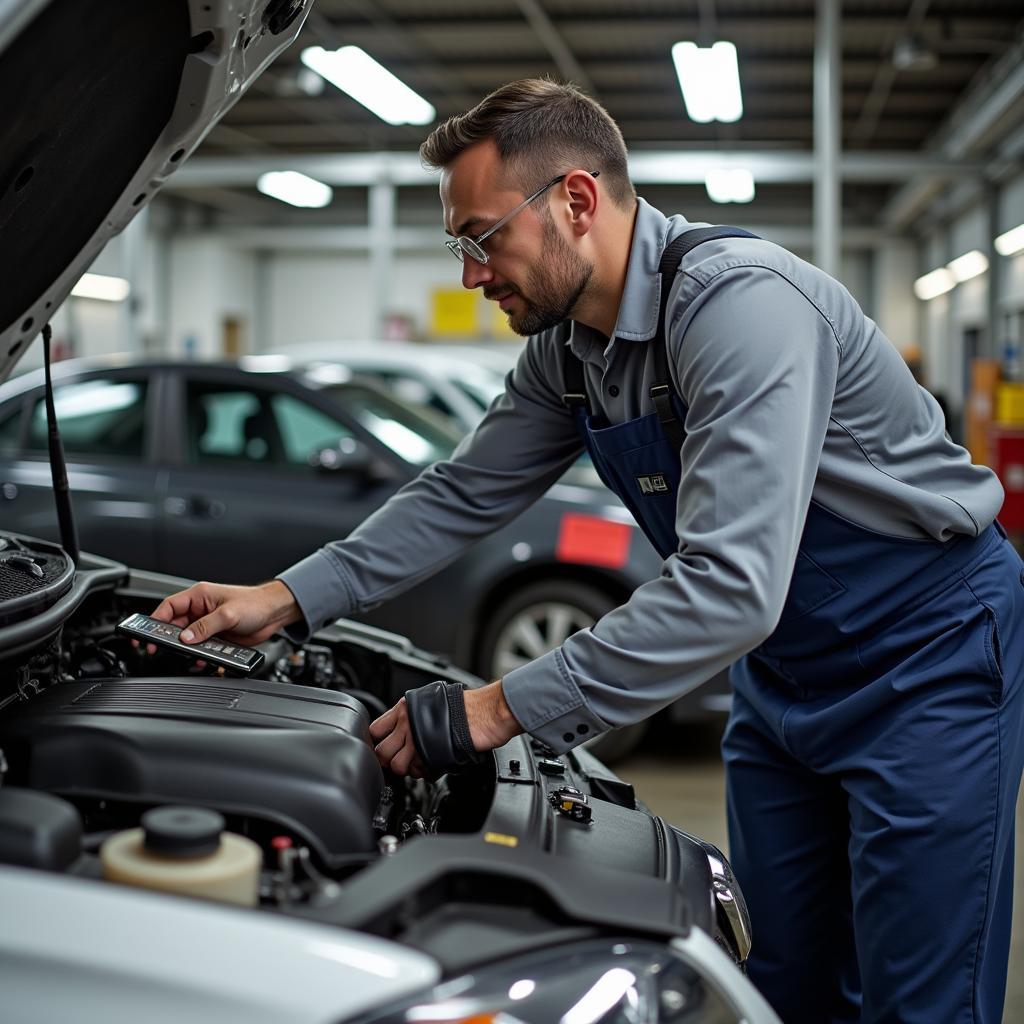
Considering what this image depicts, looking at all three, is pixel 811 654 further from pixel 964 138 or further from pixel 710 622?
pixel 964 138

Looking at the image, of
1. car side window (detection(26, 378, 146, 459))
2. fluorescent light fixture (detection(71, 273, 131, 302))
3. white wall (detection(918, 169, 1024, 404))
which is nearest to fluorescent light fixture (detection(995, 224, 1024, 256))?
white wall (detection(918, 169, 1024, 404))

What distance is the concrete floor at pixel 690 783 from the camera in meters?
3.56

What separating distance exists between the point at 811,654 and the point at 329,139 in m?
14.7

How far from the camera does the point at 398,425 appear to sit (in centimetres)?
457

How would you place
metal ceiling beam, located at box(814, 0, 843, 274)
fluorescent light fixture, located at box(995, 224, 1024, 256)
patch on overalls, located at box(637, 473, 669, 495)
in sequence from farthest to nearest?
fluorescent light fixture, located at box(995, 224, 1024, 256) < metal ceiling beam, located at box(814, 0, 843, 274) < patch on overalls, located at box(637, 473, 669, 495)

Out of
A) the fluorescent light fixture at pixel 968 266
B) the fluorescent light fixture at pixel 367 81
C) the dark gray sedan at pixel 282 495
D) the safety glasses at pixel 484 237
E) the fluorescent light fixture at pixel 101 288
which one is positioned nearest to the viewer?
the safety glasses at pixel 484 237

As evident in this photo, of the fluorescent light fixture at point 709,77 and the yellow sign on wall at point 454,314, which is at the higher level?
the fluorescent light fixture at point 709,77

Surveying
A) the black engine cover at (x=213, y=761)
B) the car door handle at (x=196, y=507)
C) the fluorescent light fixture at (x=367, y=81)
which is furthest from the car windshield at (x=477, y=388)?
the black engine cover at (x=213, y=761)

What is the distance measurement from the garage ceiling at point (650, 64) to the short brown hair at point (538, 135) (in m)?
8.46

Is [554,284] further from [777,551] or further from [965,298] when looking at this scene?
[965,298]

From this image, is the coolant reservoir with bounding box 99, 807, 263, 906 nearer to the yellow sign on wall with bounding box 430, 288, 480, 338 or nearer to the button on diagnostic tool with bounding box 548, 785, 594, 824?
the button on diagnostic tool with bounding box 548, 785, 594, 824

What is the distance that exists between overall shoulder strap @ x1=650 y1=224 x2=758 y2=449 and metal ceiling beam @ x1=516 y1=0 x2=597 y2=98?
26.0 ft

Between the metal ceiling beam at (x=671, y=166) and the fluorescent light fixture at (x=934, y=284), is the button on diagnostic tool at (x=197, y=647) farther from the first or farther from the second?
the fluorescent light fixture at (x=934, y=284)

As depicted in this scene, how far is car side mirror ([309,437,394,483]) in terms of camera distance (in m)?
4.26
